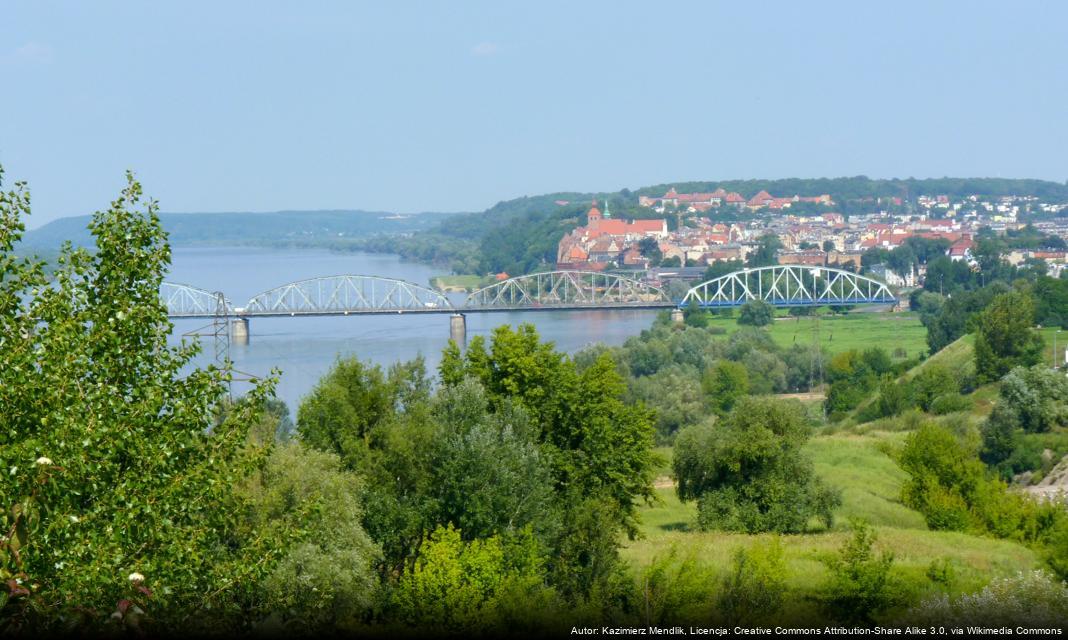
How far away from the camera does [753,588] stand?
9.77 metres

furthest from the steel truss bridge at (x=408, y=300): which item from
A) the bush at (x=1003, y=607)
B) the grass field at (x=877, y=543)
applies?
the bush at (x=1003, y=607)

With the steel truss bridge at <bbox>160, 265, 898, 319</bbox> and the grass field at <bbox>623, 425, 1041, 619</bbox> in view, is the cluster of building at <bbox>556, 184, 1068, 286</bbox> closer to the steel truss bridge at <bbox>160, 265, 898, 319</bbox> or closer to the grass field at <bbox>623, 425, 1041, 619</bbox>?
the steel truss bridge at <bbox>160, 265, 898, 319</bbox>

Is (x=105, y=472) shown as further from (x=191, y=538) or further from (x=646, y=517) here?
(x=646, y=517)

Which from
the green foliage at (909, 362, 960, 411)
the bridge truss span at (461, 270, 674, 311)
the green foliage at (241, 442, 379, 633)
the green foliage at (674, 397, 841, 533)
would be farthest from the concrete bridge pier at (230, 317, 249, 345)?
the green foliage at (241, 442, 379, 633)

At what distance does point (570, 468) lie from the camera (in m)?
14.0

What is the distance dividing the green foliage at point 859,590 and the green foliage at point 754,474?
4.92 metres

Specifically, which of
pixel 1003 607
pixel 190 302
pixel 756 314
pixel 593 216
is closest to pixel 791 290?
pixel 756 314

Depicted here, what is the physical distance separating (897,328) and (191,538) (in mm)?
50532

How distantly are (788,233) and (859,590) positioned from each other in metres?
109

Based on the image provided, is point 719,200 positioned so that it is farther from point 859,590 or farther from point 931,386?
point 859,590

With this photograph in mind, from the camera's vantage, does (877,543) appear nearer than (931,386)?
Yes

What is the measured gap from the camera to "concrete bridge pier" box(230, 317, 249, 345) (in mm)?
50406

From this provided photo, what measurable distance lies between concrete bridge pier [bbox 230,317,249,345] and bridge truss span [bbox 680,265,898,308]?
67.2 feet

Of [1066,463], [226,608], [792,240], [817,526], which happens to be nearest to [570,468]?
[817,526]
